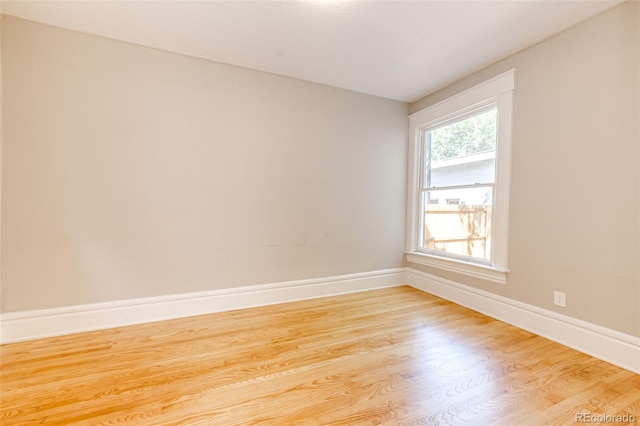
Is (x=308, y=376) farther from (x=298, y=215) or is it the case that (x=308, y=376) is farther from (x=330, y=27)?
(x=330, y=27)

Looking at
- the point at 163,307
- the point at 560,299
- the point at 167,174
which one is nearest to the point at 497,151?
the point at 560,299

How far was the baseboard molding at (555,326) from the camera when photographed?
1.78 metres

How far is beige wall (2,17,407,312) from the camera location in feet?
6.91

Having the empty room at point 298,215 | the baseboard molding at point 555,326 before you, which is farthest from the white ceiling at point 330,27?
the baseboard molding at point 555,326

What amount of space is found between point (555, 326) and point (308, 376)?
1.97 metres

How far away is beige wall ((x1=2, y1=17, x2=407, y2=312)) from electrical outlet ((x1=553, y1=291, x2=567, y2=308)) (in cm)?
175

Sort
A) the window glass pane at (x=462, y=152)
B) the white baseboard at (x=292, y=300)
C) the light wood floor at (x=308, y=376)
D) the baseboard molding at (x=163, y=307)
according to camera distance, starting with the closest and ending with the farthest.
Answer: the light wood floor at (x=308, y=376)
the white baseboard at (x=292, y=300)
the baseboard molding at (x=163, y=307)
the window glass pane at (x=462, y=152)

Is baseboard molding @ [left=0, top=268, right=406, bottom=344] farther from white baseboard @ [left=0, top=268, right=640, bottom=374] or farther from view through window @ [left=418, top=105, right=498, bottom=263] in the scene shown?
view through window @ [left=418, top=105, right=498, bottom=263]

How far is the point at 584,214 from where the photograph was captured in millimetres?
1994

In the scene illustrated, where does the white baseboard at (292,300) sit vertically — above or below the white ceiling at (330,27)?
below

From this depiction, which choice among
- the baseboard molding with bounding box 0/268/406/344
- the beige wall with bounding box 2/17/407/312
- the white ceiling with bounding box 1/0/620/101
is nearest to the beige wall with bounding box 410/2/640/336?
the white ceiling with bounding box 1/0/620/101

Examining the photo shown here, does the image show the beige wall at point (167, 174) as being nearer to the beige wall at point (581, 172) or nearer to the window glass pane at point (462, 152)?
the window glass pane at point (462, 152)

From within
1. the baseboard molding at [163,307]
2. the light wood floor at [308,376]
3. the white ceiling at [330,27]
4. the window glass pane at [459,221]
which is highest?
the white ceiling at [330,27]

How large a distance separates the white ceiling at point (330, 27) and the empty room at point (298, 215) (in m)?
0.02
